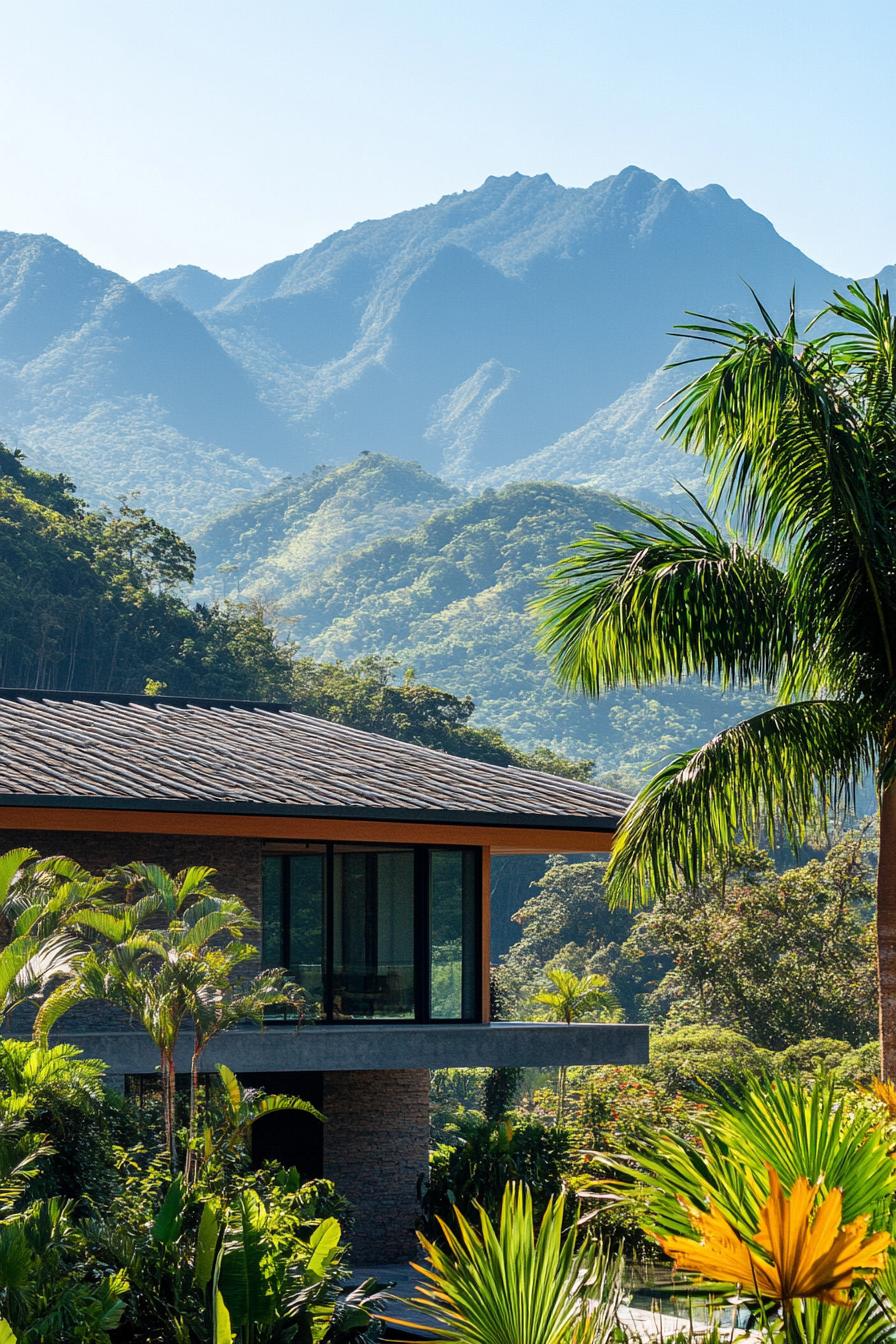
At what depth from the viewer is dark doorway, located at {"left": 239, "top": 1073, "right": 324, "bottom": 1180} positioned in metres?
19.8

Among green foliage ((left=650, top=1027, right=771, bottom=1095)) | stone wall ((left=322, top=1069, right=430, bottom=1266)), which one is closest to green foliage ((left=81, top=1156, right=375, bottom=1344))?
stone wall ((left=322, top=1069, right=430, bottom=1266))

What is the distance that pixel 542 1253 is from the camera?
518cm

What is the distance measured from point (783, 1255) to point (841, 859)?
33.6 metres

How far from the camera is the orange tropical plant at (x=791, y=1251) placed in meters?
4.40

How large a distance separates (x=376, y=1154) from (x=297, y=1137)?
94cm

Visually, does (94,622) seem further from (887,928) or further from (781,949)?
(887,928)

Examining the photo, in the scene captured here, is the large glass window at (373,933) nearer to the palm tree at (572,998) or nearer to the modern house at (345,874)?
the modern house at (345,874)

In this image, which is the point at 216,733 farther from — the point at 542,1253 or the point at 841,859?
the point at 841,859

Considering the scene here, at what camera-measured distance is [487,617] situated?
115500mm

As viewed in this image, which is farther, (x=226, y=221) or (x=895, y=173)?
(x=226, y=221)

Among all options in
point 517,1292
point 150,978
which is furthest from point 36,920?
point 517,1292

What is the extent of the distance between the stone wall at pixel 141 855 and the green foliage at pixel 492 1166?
3.70 meters

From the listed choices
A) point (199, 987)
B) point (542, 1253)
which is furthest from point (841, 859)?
point (542, 1253)

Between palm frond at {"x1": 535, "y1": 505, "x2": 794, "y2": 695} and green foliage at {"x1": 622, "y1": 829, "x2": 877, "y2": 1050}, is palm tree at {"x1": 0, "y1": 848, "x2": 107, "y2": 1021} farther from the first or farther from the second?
green foliage at {"x1": 622, "y1": 829, "x2": 877, "y2": 1050}
